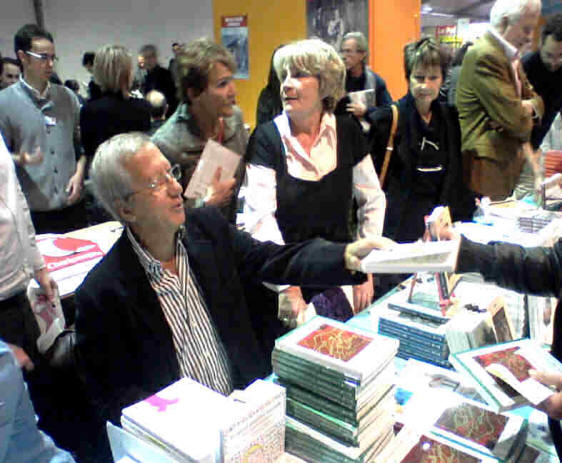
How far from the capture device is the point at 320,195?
2.28 meters

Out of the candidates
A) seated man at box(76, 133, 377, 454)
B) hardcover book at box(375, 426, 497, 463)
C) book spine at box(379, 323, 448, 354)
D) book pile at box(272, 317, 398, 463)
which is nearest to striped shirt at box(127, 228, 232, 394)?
seated man at box(76, 133, 377, 454)

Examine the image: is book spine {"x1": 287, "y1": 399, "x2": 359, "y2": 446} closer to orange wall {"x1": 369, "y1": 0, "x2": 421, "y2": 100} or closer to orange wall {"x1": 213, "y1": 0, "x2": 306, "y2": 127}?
orange wall {"x1": 369, "y1": 0, "x2": 421, "y2": 100}

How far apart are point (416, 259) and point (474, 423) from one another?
1.59 feet

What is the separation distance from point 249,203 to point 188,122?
0.53 metres

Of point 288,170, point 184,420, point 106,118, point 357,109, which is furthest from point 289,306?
point 106,118

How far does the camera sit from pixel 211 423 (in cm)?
115

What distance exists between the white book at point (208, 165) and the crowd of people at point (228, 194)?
0.20 feet

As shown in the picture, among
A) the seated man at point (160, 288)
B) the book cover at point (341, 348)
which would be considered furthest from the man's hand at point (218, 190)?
the book cover at point (341, 348)

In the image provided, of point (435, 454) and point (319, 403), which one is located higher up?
point (319, 403)

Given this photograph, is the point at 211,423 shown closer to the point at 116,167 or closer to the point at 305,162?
the point at 116,167

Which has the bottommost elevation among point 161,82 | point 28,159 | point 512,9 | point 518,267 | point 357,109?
point 518,267

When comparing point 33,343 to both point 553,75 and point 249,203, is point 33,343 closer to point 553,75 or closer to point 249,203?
point 249,203

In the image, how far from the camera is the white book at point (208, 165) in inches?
92.3

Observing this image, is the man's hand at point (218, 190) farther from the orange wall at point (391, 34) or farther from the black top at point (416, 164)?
the orange wall at point (391, 34)
